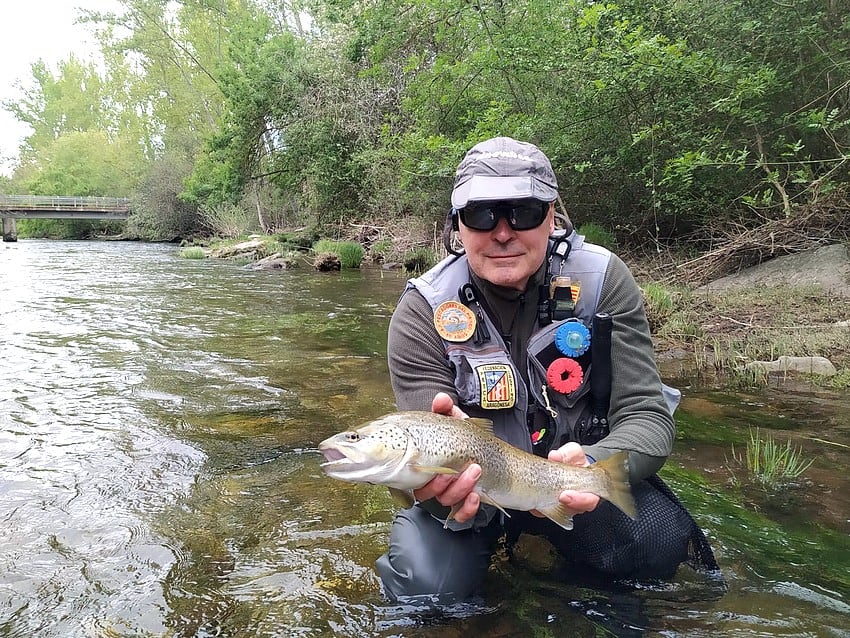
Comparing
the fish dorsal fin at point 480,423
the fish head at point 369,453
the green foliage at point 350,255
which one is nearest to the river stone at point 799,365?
the fish dorsal fin at point 480,423

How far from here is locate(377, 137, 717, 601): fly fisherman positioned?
2.57 m

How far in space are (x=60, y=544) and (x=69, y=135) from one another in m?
70.5

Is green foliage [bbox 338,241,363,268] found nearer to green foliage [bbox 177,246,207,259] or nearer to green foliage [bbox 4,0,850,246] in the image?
green foliage [bbox 4,0,850,246]

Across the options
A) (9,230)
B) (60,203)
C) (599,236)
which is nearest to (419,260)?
(599,236)

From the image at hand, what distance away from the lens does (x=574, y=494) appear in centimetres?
231

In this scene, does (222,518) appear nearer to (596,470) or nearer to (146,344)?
(596,470)

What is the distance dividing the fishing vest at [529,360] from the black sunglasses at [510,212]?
0.31 m

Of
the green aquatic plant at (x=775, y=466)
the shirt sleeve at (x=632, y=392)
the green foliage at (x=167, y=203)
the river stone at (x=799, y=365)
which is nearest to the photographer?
the shirt sleeve at (x=632, y=392)

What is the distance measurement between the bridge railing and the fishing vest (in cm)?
5817

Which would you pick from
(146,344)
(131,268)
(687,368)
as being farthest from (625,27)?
(131,268)

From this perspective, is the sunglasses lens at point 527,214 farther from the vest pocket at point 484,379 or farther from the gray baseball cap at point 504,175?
Answer: the vest pocket at point 484,379

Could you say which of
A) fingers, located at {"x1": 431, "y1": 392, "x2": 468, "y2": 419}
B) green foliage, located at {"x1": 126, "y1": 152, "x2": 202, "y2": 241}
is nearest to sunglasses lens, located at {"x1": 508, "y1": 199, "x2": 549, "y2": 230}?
fingers, located at {"x1": 431, "y1": 392, "x2": 468, "y2": 419}

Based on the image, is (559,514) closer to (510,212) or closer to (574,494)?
(574,494)

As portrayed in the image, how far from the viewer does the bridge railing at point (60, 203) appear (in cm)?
5028
